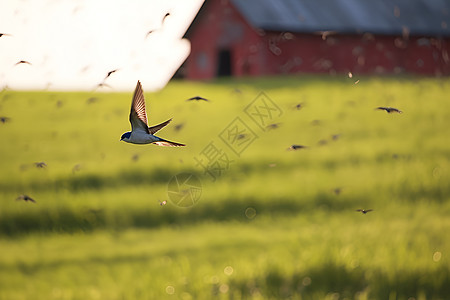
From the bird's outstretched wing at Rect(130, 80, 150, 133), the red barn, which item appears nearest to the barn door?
the red barn

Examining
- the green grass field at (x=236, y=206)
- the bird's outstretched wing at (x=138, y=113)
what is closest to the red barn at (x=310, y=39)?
the green grass field at (x=236, y=206)

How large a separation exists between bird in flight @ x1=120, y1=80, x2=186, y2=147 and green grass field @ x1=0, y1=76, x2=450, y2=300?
201 millimetres

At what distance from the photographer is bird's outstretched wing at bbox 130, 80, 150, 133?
1.04 metres

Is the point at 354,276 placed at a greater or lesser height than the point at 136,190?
lesser

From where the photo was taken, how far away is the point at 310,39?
2223 cm

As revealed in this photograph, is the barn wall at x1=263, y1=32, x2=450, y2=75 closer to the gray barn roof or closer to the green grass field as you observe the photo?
the gray barn roof

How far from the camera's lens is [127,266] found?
6480 mm

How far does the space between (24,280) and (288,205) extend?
4547 mm

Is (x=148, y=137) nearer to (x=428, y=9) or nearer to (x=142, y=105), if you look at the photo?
(x=142, y=105)

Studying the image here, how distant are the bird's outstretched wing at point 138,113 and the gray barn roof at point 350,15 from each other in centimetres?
2012

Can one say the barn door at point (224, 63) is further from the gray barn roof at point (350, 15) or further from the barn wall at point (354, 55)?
the barn wall at point (354, 55)

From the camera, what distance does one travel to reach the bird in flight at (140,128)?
1.02m

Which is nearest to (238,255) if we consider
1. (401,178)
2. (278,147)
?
(401,178)

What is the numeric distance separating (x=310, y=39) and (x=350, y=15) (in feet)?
8.26
